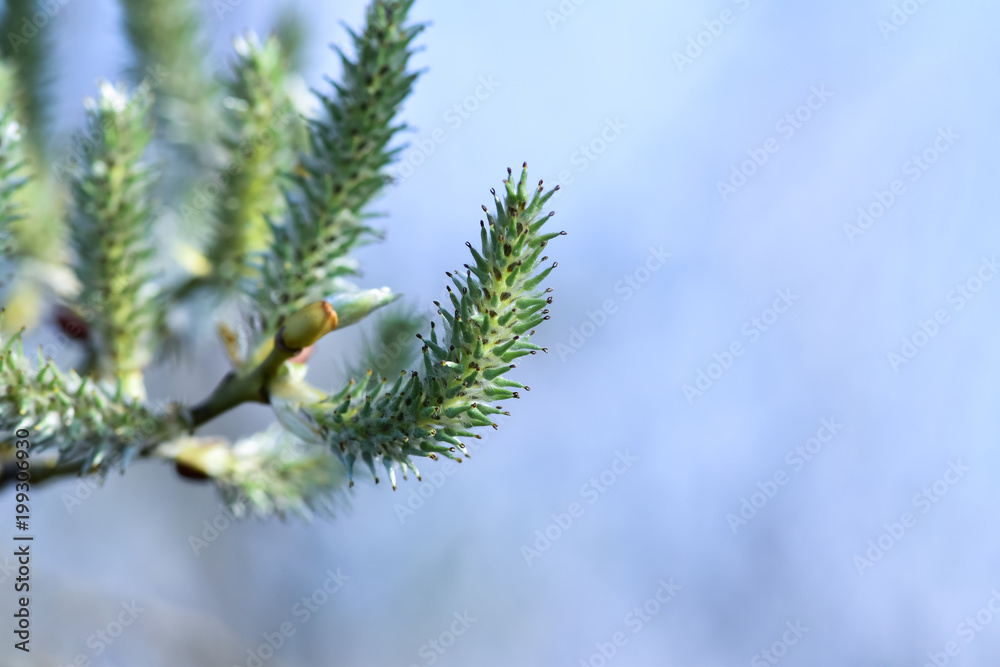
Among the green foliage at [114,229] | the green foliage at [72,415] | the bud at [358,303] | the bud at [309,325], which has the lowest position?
the green foliage at [72,415]

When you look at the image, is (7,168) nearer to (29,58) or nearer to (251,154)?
(251,154)

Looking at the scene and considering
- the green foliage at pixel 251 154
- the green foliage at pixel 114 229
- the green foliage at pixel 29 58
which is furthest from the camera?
the green foliage at pixel 29 58

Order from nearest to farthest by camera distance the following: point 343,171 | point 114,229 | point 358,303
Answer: point 358,303, point 343,171, point 114,229

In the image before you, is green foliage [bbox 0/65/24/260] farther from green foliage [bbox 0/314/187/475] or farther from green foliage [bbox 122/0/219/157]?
green foliage [bbox 122/0/219/157]

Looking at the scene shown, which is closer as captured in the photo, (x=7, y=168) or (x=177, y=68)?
(x=7, y=168)

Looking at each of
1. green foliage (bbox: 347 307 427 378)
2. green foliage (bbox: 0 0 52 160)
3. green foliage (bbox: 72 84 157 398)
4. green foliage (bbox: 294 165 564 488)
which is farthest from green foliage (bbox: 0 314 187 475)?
green foliage (bbox: 0 0 52 160)

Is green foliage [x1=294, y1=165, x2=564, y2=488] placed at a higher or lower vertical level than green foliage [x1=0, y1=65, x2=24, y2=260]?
higher

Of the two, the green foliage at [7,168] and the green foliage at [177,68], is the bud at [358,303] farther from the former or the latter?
the green foliage at [177,68]

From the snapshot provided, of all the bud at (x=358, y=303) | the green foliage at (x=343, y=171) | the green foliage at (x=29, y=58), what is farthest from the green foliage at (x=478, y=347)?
the green foliage at (x=29, y=58)

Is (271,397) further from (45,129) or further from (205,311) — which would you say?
(45,129)

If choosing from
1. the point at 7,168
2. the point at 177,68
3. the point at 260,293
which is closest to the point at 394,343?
the point at 260,293

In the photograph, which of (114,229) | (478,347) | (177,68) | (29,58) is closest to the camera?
(478,347)

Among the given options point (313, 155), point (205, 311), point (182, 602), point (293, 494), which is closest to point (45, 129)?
point (205, 311)

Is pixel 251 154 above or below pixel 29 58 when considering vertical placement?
above
